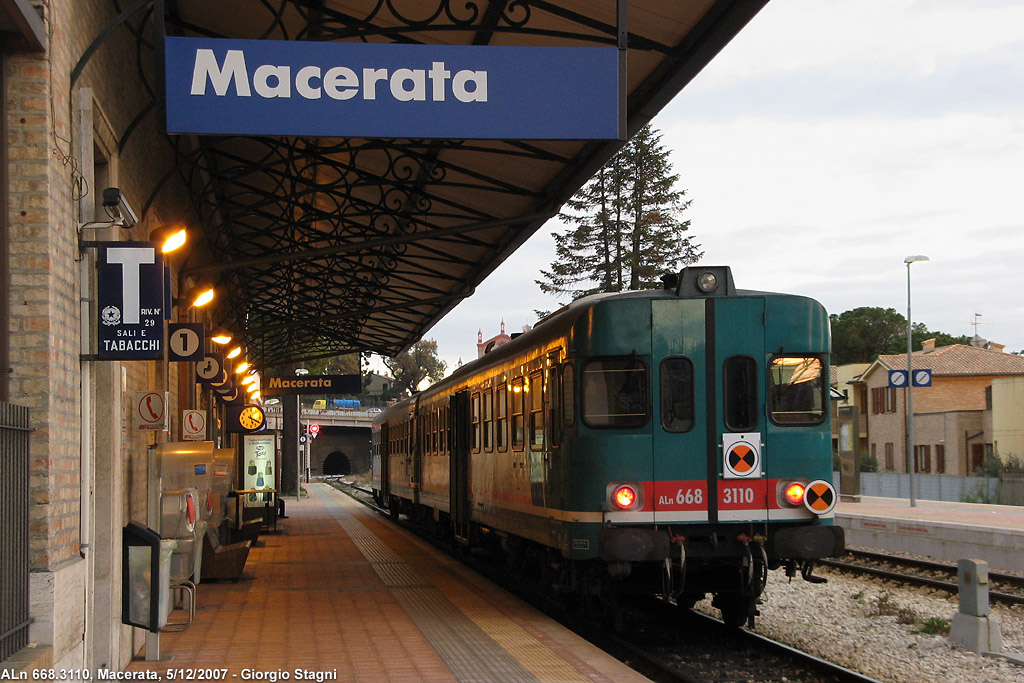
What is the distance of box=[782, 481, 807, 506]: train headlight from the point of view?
927cm

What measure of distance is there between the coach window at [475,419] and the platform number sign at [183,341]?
4.35 m

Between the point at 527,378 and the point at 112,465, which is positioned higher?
the point at 527,378

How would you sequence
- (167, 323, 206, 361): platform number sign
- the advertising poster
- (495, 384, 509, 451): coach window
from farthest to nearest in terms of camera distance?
1. the advertising poster
2. (495, 384, 509, 451): coach window
3. (167, 323, 206, 361): platform number sign

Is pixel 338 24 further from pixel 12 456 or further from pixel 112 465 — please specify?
pixel 12 456

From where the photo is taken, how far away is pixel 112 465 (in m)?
Answer: 7.38

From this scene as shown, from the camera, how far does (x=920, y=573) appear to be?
1609cm

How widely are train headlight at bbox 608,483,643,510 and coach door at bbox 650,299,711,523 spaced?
0.15m

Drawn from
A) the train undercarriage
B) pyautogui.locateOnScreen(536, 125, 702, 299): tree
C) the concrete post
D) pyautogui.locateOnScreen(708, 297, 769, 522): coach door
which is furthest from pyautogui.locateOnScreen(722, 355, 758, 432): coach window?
pyautogui.locateOnScreen(536, 125, 702, 299): tree

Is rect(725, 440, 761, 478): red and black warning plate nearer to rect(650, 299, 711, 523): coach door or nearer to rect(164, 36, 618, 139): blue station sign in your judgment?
rect(650, 299, 711, 523): coach door

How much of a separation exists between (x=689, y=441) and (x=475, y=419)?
203 inches

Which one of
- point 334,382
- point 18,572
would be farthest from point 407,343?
point 18,572

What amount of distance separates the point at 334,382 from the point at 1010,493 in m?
19.6

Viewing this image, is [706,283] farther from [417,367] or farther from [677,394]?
[417,367]

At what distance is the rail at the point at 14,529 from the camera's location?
5.18 metres
